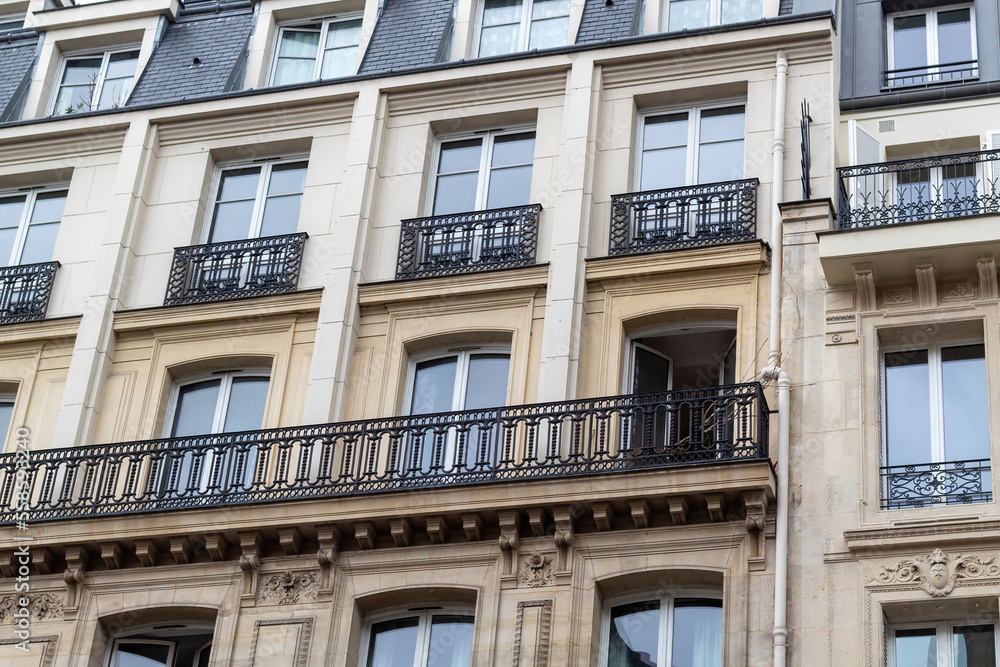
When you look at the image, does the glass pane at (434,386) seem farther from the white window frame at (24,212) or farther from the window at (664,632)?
the white window frame at (24,212)

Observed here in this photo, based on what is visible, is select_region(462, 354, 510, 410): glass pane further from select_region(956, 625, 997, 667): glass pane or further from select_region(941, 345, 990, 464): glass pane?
select_region(956, 625, 997, 667): glass pane

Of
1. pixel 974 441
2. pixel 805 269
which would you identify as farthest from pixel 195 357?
pixel 974 441

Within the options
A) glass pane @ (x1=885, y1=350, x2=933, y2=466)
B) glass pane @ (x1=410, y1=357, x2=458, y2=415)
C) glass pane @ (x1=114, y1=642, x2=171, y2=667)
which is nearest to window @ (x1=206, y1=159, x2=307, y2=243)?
glass pane @ (x1=410, y1=357, x2=458, y2=415)

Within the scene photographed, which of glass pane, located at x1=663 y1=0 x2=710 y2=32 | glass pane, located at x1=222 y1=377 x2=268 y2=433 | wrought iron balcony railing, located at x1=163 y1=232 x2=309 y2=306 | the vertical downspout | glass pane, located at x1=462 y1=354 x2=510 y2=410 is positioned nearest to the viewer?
the vertical downspout

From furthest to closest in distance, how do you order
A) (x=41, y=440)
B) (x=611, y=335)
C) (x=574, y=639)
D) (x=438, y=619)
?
(x=41, y=440), (x=611, y=335), (x=438, y=619), (x=574, y=639)

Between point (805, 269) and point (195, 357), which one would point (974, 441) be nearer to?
point (805, 269)

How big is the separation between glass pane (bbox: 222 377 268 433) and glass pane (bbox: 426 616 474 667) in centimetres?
372

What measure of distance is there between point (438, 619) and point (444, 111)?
7.04 metres

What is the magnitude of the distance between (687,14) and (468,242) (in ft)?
14.8

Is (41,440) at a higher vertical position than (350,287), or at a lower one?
lower

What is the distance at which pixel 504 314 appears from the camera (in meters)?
19.1

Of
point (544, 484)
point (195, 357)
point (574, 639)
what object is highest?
point (195, 357)

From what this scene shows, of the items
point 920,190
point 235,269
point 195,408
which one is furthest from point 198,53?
point 920,190

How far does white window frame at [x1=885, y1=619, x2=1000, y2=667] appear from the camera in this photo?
15495 mm
